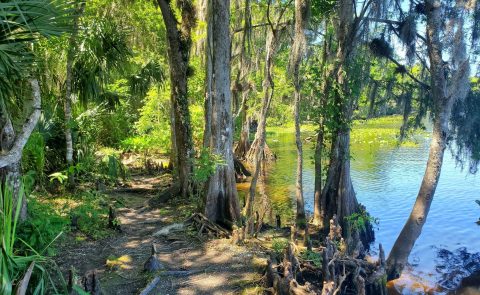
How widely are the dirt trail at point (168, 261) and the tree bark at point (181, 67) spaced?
1.92 metres

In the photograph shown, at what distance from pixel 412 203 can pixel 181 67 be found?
32.1 feet

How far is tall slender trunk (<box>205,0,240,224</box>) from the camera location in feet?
26.3

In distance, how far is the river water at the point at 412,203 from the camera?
32.4 ft

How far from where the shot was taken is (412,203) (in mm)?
14867

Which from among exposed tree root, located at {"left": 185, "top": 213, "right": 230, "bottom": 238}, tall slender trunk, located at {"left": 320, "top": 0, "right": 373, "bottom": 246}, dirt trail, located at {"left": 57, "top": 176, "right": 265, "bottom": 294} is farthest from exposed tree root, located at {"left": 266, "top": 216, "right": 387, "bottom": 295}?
tall slender trunk, located at {"left": 320, "top": 0, "right": 373, "bottom": 246}

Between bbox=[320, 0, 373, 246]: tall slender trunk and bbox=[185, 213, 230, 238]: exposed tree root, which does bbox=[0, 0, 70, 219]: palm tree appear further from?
bbox=[320, 0, 373, 246]: tall slender trunk

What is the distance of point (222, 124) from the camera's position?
27.1 ft

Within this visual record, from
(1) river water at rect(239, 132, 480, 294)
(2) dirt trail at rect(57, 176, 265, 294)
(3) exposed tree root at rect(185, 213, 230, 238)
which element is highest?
(3) exposed tree root at rect(185, 213, 230, 238)

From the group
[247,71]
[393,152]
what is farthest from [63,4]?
[393,152]

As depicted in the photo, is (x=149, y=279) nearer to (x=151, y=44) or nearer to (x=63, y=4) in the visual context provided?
(x=63, y=4)

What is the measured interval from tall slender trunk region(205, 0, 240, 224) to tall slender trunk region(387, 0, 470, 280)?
3.43 m

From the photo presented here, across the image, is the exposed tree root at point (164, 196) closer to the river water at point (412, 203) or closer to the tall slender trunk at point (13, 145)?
the river water at point (412, 203)

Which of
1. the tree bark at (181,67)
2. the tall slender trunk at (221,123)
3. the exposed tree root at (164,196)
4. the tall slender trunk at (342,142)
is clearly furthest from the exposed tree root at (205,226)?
the tall slender trunk at (342,142)

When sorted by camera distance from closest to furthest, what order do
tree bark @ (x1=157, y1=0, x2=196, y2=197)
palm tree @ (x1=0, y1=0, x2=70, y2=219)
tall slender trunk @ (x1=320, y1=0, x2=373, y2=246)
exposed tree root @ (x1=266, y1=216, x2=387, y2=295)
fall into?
palm tree @ (x1=0, y1=0, x2=70, y2=219) < exposed tree root @ (x1=266, y1=216, x2=387, y2=295) < tree bark @ (x1=157, y1=0, x2=196, y2=197) < tall slender trunk @ (x1=320, y1=0, x2=373, y2=246)
